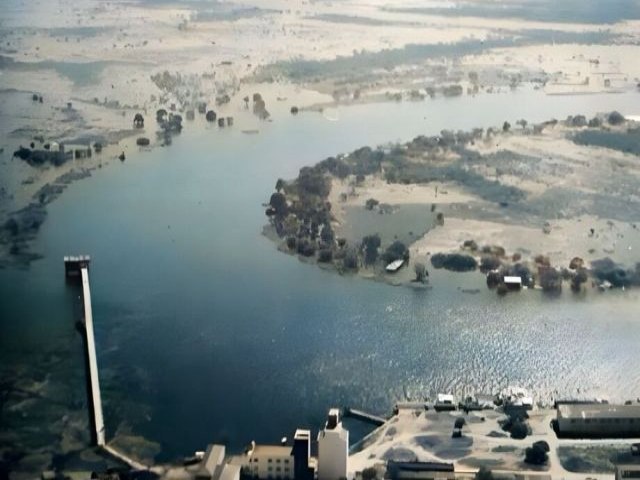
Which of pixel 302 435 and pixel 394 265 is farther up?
pixel 394 265

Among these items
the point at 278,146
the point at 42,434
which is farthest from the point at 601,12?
the point at 42,434

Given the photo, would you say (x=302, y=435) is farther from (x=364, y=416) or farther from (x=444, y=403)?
Result: (x=444, y=403)

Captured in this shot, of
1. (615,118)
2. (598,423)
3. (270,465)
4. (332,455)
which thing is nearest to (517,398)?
(598,423)

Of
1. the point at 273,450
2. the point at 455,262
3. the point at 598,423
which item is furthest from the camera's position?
the point at 455,262

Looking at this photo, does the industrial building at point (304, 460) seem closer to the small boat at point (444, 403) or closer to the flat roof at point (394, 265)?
the small boat at point (444, 403)

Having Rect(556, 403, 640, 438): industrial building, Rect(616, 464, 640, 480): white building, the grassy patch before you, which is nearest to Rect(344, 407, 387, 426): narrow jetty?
Rect(556, 403, 640, 438): industrial building
